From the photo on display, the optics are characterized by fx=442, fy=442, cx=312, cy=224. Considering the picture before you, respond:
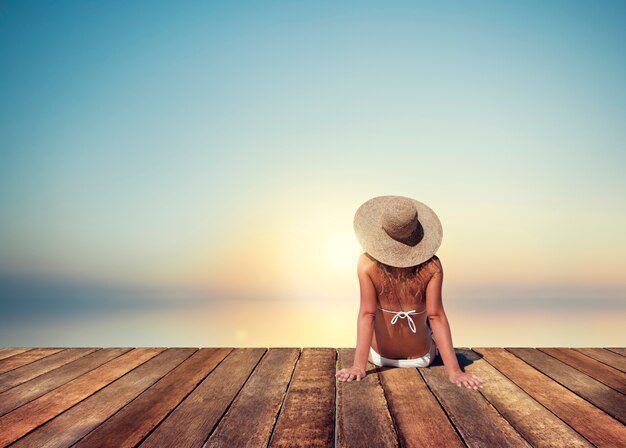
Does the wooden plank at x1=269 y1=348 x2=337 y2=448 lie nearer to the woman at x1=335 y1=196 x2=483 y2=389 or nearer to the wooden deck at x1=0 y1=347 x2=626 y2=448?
the wooden deck at x1=0 y1=347 x2=626 y2=448

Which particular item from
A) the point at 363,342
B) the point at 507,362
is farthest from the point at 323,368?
the point at 507,362

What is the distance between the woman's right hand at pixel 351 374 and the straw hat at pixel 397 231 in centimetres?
77

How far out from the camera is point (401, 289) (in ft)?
10.1

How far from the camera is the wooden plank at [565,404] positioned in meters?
2.17

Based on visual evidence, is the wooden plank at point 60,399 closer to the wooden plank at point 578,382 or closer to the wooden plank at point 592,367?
the wooden plank at point 578,382

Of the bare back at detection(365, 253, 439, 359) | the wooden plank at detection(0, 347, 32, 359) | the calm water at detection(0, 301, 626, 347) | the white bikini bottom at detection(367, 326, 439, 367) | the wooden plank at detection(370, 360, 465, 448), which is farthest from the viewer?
the calm water at detection(0, 301, 626, 347)

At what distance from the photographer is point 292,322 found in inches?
355

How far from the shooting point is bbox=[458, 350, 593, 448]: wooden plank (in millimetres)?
2104

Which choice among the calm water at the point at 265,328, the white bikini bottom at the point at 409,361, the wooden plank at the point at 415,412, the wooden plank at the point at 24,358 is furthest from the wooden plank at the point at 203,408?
the calm water at the point at 265,328

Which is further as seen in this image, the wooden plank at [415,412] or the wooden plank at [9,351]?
the wooden plank at [9,351]

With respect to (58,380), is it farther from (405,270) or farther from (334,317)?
(334,317)

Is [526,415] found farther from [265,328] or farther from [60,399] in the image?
[265,328]

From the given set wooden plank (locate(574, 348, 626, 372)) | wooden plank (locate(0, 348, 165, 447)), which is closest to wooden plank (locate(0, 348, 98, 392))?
wooden plank (locate(0, 348, 165, 447))

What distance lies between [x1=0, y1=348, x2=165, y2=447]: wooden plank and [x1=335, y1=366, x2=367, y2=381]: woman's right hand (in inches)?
62.9
